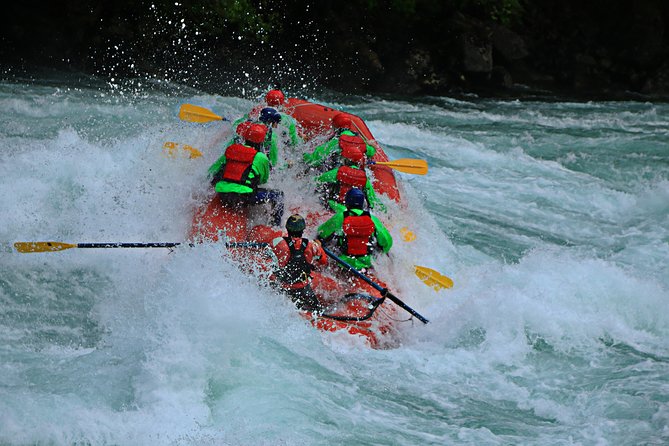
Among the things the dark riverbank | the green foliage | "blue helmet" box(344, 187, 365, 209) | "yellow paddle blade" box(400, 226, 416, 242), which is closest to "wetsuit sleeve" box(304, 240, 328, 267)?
"blue helmet" box(344, 187, 365, 209)

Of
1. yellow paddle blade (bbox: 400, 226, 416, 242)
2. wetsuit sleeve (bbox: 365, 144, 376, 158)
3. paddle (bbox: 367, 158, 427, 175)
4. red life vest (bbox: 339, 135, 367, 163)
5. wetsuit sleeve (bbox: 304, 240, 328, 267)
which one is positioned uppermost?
red life vest (bbox: 339, 135, 367, 163)

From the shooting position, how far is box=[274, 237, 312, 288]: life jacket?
17.5 feet

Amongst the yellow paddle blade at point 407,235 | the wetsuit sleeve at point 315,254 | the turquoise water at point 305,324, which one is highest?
the wetsuit sleeve at point 315,254

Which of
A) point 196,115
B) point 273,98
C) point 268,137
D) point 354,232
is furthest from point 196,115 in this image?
point 354,232

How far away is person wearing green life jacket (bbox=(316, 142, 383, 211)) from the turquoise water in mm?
461

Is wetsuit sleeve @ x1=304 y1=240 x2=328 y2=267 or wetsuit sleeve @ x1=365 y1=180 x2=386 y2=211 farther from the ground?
wetsuit sleeve @ x1=365 y1=180 x2=386 y2=211

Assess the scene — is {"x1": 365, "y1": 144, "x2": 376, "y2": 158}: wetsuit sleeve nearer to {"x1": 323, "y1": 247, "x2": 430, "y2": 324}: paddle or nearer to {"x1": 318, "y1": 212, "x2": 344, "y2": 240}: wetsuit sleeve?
{"x1": 318, "y1": 212, "x2": 344, "y2": 240}: wetsuit sleeve

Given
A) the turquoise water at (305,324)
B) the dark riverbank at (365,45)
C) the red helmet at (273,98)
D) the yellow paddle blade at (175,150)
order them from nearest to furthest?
the turquoise water at (305,324) < the yellow paddle blade at (175,150) < the red helmet at (273,98) < the dark riverbank at (365,45)

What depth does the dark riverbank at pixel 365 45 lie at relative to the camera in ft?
44.6

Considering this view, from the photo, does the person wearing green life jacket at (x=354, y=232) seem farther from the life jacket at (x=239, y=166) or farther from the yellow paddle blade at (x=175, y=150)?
the yellow paddle blade at (x=175, y=150)

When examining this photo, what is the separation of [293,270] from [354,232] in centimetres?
63

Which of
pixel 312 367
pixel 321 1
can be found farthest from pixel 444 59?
pixel 312 367

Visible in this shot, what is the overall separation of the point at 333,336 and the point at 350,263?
770 millimetres

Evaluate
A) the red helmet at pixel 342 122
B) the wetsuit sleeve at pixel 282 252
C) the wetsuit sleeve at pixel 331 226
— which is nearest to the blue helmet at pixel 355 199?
the wetsuit sleeve at pixel 331 226
